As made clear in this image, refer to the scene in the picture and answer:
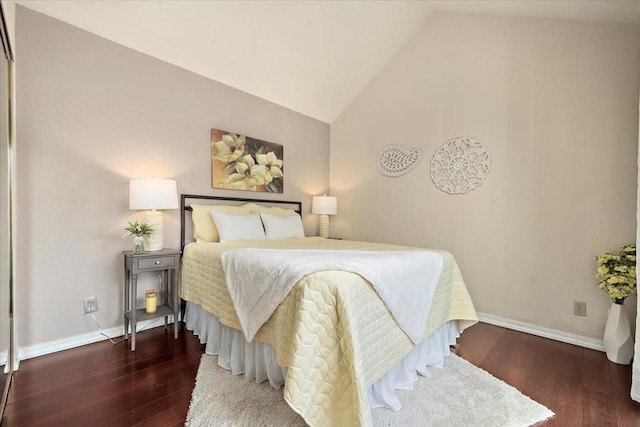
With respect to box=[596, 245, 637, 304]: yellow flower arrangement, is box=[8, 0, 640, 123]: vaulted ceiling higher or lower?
higher

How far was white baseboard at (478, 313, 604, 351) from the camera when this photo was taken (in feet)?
7.56

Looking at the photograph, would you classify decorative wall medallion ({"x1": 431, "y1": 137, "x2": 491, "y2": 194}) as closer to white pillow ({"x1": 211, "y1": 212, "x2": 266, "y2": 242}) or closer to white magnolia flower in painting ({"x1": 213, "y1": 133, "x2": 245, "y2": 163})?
white pillow ({"x1": 211, "y1": 212, "x2": 266, "y2": 242})

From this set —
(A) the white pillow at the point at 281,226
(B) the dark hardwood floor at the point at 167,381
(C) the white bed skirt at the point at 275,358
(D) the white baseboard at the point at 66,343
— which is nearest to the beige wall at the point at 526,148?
(B) the dark hardwood floor at the point at 167,381

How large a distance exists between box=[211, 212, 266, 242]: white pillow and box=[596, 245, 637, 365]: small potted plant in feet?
9.20

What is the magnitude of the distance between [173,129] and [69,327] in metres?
1.82

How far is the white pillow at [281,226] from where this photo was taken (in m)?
3.00

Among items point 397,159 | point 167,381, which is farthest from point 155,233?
point 397,159

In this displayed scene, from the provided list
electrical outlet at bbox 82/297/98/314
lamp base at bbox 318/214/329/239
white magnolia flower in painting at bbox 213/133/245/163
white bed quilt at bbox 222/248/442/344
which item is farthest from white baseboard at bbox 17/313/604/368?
lamp base at bbox 318/214/329/239

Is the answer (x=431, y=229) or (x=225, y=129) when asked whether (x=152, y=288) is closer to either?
(x=225, y=129)

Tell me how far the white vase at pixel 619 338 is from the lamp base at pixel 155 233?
138 inches

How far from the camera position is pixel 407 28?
3.25 metres

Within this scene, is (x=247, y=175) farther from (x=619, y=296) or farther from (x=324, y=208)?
(x=619, y=296)

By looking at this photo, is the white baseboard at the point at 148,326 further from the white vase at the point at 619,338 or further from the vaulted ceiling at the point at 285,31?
the vaulted ceiling at the point at 285,31

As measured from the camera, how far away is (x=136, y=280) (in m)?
2.27
